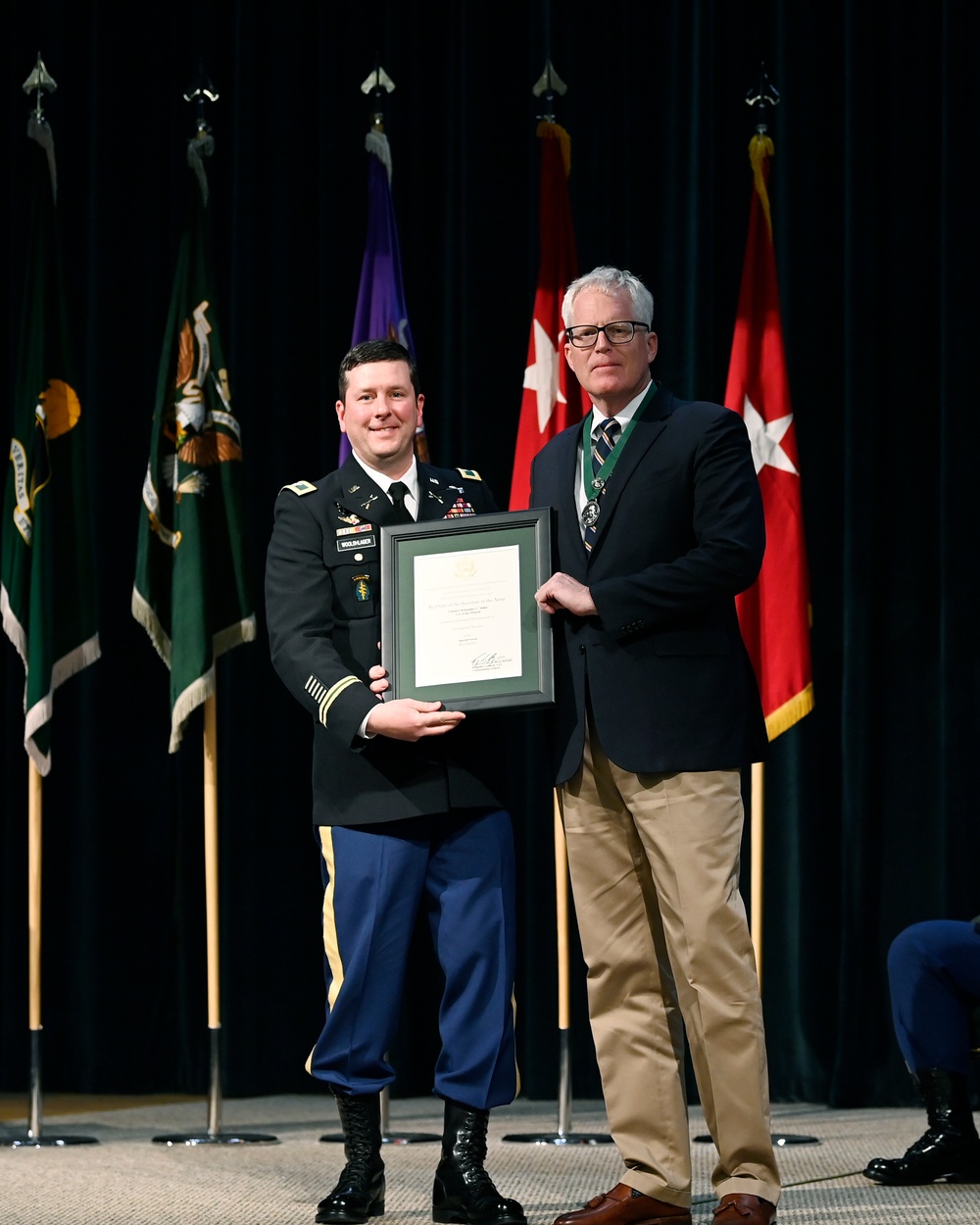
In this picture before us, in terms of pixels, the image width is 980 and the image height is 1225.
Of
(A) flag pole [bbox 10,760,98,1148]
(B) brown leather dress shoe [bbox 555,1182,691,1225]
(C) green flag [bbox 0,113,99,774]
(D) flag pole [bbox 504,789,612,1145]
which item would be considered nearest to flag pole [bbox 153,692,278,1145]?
(A) flag pole [bbox 10,760,98,1148]

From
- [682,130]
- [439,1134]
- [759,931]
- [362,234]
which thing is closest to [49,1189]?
[439,1134]

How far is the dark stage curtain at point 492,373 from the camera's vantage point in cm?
457

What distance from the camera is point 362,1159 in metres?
2.82

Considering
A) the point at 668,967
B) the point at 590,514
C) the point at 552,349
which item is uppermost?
the point at 552,349

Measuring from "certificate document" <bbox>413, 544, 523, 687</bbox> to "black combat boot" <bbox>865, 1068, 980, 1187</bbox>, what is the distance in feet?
4.35

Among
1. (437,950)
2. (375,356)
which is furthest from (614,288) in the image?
(437,950)

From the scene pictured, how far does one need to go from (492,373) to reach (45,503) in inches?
57.2

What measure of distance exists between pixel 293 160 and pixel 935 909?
117 inches

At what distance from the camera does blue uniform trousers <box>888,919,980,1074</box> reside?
3.24 m

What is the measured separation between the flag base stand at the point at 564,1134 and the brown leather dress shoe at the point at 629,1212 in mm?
1295

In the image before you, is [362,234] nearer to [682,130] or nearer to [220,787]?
[682,130]

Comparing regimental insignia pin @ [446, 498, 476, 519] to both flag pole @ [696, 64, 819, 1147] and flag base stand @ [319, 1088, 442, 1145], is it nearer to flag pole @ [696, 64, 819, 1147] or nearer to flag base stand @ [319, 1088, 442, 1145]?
flag pole @ [696, 64, 819, 1147]

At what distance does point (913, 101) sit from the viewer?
185 inches

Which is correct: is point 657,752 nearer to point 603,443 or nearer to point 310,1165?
point 603,443
